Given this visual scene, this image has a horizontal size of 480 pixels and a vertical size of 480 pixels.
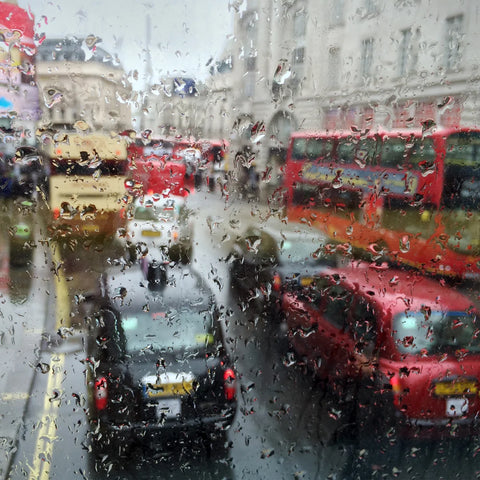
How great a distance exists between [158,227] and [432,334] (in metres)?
1.55

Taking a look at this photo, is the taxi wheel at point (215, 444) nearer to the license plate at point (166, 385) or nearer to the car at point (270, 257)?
the license plate at point (166, 385)

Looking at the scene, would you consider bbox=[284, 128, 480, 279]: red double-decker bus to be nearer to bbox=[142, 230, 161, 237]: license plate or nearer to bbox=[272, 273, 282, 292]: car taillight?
bbox=[272, 273, 282, 292]: car taillight

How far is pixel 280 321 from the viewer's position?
2674 mm

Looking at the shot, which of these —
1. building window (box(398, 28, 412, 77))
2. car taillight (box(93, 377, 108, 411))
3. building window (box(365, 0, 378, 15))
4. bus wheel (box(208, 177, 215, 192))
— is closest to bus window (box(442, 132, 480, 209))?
building window (box(398, 28, 412, 77))

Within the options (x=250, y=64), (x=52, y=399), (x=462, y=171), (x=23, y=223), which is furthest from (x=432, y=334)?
(x=23, y=223)

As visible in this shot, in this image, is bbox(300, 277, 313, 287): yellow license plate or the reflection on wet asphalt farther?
bbox(300, 277, 313, 287): yellow license plate

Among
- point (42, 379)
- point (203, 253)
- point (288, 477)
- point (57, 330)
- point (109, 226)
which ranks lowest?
point (288, 477)

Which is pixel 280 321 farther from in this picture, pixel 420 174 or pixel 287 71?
pixel 287 71

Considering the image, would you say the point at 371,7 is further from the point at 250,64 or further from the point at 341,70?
the point at 250,64

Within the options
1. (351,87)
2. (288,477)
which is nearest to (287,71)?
(351,87)

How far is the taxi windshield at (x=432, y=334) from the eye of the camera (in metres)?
2.41

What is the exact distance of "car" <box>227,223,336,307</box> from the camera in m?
2.60

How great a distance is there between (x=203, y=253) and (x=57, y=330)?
893 mm

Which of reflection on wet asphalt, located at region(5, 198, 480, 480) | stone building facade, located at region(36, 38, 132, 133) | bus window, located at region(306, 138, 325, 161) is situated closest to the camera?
stone building facade, located at region(36, 38, 132, 133)
